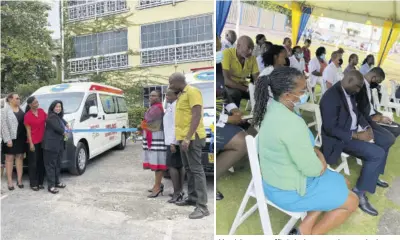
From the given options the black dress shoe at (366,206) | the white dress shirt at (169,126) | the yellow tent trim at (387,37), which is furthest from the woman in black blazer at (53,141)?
the yellow tent trim at (387,37)

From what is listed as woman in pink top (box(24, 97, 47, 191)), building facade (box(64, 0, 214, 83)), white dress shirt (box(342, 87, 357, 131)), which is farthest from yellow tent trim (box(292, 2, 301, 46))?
woman in pink top (box(24, 97, 47, 191))

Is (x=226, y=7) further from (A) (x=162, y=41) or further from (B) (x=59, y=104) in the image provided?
(A) (x=162, y=41)

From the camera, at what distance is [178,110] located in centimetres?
341

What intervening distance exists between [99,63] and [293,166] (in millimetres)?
10180

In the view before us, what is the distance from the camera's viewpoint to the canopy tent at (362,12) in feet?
20.1

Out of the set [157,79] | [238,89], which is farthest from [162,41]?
[238,89]

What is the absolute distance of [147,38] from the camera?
10.7 metres

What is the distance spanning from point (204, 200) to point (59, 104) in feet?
7.73

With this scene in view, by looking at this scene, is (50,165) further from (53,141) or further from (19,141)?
(19,141)

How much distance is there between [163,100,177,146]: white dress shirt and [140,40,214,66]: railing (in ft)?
19.6

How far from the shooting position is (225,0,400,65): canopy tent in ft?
20.1

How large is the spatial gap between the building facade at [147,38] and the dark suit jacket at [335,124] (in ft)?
21.8

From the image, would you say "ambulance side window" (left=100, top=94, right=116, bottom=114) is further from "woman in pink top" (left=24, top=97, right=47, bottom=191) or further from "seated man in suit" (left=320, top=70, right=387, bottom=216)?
"seated man in suit" (left=320, top=70, right=387, bottom=216)

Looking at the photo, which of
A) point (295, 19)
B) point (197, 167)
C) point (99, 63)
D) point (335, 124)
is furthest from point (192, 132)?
point (99, 63)
